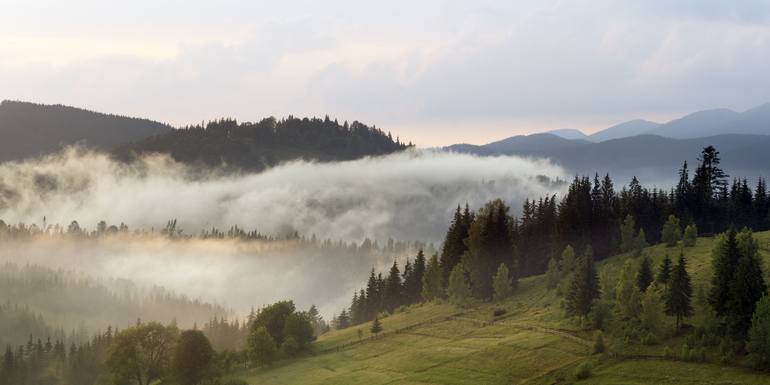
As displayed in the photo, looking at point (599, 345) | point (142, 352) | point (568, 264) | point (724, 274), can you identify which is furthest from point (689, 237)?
point (142, 352)

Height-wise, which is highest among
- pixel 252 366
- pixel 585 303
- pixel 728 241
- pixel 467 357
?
pixel 728 241

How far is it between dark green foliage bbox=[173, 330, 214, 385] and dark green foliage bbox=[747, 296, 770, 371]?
9031 cm

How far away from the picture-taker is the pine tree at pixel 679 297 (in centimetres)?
9362

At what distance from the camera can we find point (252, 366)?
134 metres

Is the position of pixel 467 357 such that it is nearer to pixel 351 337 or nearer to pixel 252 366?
pixel 351 337

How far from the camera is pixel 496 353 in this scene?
325ft

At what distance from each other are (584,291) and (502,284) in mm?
32917

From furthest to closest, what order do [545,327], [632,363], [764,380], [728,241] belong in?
[545,327] → [728,241] → [632,363] → [764,380]

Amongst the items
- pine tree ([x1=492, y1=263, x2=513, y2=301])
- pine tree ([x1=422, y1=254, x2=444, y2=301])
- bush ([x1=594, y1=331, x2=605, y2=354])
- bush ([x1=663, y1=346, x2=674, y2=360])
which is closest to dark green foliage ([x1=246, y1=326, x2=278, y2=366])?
pine tree ([x1=422, y1=254, x2=444, y2=301])

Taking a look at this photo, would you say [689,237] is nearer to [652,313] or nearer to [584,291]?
[584,291]

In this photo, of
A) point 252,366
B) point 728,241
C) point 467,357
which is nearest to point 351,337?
point 252,366

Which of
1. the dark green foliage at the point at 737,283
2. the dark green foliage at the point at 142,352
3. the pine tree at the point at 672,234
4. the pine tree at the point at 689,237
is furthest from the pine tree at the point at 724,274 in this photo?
the dark green foliage at the point at 142,352

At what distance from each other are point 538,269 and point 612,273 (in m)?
35.4

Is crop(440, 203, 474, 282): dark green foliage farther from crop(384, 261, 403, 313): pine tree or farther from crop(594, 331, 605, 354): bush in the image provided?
crop(594, 331, 605, 354): bush
